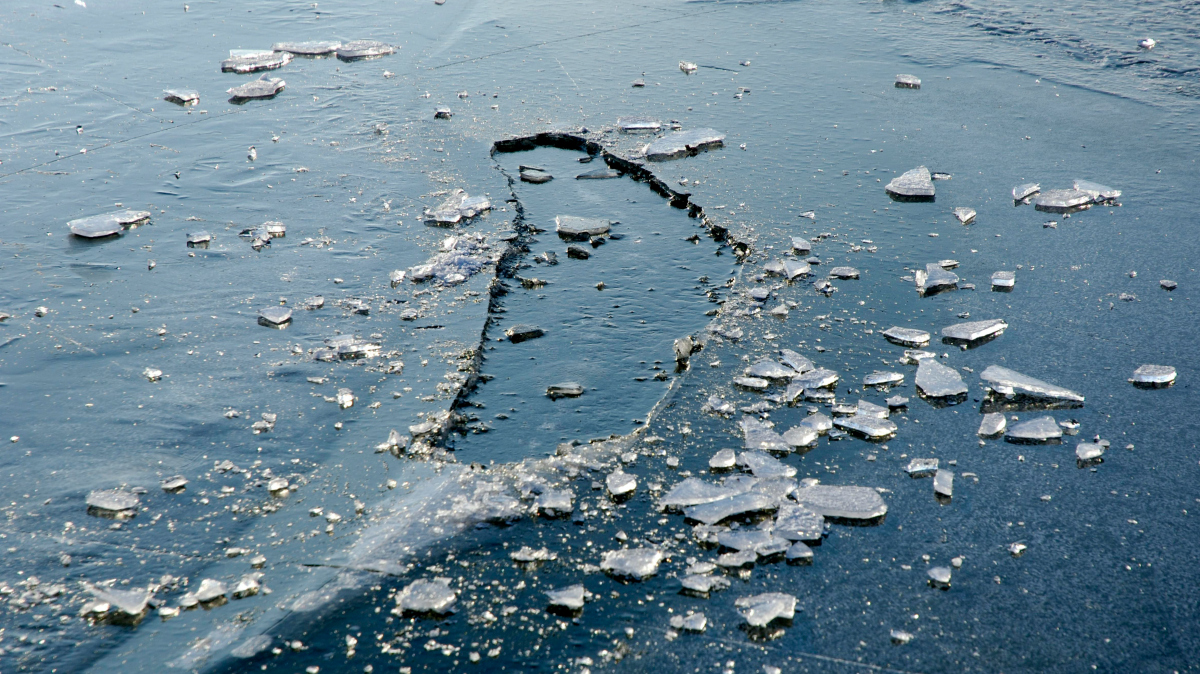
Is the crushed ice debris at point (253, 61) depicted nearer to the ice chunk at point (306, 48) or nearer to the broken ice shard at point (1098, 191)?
the ice chunk at point (306, 48)

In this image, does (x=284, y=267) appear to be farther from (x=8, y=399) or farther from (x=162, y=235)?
(x=8, y=399)

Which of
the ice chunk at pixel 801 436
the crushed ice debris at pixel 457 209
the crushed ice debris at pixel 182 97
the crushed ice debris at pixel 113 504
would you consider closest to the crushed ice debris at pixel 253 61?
the crushed ice debris at pixel 182 97

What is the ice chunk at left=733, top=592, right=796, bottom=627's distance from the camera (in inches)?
59.8

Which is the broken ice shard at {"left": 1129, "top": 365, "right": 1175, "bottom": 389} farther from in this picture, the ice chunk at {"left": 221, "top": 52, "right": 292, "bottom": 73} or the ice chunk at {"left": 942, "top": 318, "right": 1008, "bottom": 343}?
the ice chunk at {"left": 221, "top": 52, "right": 292, "bottom": 73}

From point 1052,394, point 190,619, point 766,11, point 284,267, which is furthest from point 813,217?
point 766,11

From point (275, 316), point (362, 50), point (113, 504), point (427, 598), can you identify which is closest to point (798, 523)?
point (427, 598)

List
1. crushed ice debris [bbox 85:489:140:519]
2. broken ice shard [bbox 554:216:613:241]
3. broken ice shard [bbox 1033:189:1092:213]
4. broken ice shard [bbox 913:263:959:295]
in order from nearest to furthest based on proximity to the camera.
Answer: crushed ice debris [bbox 85:489:140:519] → broken ice shard [bbox 913:263:959:295] → broken ice shard [bbox 554:216:613:241] → broken ice shard [bbox 1033:189:1092:213]

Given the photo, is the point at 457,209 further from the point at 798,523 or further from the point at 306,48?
the point at 306,48

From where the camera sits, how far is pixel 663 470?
1.89m

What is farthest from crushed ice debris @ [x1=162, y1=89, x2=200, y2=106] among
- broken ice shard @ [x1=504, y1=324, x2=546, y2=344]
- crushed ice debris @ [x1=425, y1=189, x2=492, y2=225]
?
broken ice shard @ [x1=504, y1=324, x2=546, y2=344]

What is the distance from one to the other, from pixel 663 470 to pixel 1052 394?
1.05m

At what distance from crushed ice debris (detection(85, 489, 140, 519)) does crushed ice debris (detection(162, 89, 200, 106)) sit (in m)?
2.90

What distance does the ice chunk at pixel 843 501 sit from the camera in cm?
176

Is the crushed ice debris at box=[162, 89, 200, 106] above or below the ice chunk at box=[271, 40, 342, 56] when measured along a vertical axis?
below
